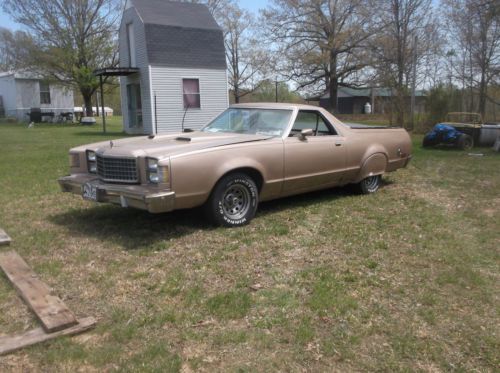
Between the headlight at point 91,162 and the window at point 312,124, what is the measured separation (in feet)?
8.53

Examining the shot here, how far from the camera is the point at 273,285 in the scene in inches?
159

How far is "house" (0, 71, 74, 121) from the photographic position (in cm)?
3619

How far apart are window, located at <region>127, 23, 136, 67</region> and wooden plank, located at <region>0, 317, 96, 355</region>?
20.5 m

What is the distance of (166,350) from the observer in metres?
3.06

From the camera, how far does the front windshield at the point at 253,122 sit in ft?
20.7

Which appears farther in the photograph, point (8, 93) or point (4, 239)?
point (8, 93)

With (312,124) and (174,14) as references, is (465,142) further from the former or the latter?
A: (174,14)

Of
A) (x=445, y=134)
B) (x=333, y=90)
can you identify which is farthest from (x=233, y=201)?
(x=333, y=90)

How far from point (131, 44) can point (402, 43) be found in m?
12.4

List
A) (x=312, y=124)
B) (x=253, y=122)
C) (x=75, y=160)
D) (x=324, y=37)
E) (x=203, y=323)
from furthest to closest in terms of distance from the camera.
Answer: (x=324, y=37) < (x=312, y=124) < (x=253, y=122) < (x=75, y=160) < (x=203, y=323)

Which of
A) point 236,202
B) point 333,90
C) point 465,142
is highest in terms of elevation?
point 333,90

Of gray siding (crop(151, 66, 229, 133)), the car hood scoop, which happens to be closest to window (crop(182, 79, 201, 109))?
gray siding (crop(151, 66, 229, 133))

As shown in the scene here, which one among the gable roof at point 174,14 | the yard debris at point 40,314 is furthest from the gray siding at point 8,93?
the yard debris at point 40,314

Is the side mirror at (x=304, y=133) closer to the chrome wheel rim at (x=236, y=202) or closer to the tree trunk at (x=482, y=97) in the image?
the chrome wheel rim at (x=236, y=202)
